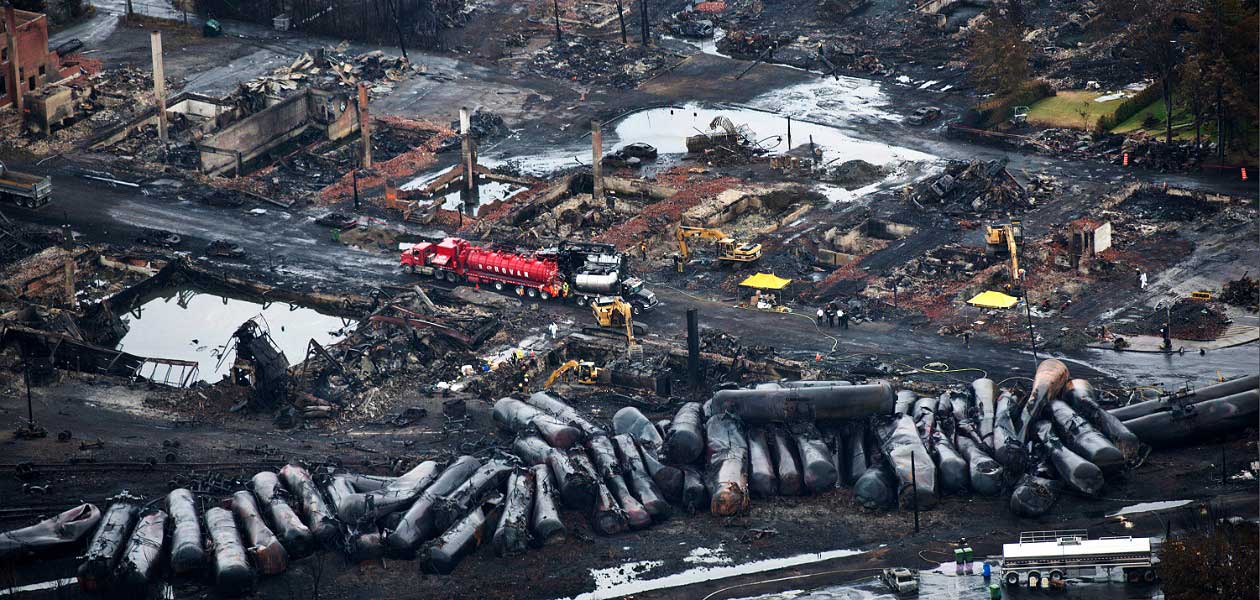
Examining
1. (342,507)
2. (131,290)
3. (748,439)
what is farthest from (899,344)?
(131,290)

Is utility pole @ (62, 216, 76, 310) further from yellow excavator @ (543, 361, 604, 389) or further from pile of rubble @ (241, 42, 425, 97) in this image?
yellow excavator @ (543, 361, 604, 389)

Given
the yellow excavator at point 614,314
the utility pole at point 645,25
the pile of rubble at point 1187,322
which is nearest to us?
the pile of rubble at point 1187,322

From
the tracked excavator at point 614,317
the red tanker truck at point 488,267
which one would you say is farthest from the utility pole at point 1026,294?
the red tanker truck at point 488,267

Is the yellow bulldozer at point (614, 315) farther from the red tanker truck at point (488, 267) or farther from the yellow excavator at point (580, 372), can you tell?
the red tanker truck at point (488, 267)

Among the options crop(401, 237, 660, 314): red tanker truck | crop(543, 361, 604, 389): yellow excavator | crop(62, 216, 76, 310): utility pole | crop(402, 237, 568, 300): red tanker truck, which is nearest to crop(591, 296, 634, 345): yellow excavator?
crop(401, 237, 660, 314): red tanker truck

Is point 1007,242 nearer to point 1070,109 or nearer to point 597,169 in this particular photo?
point 1070,109
